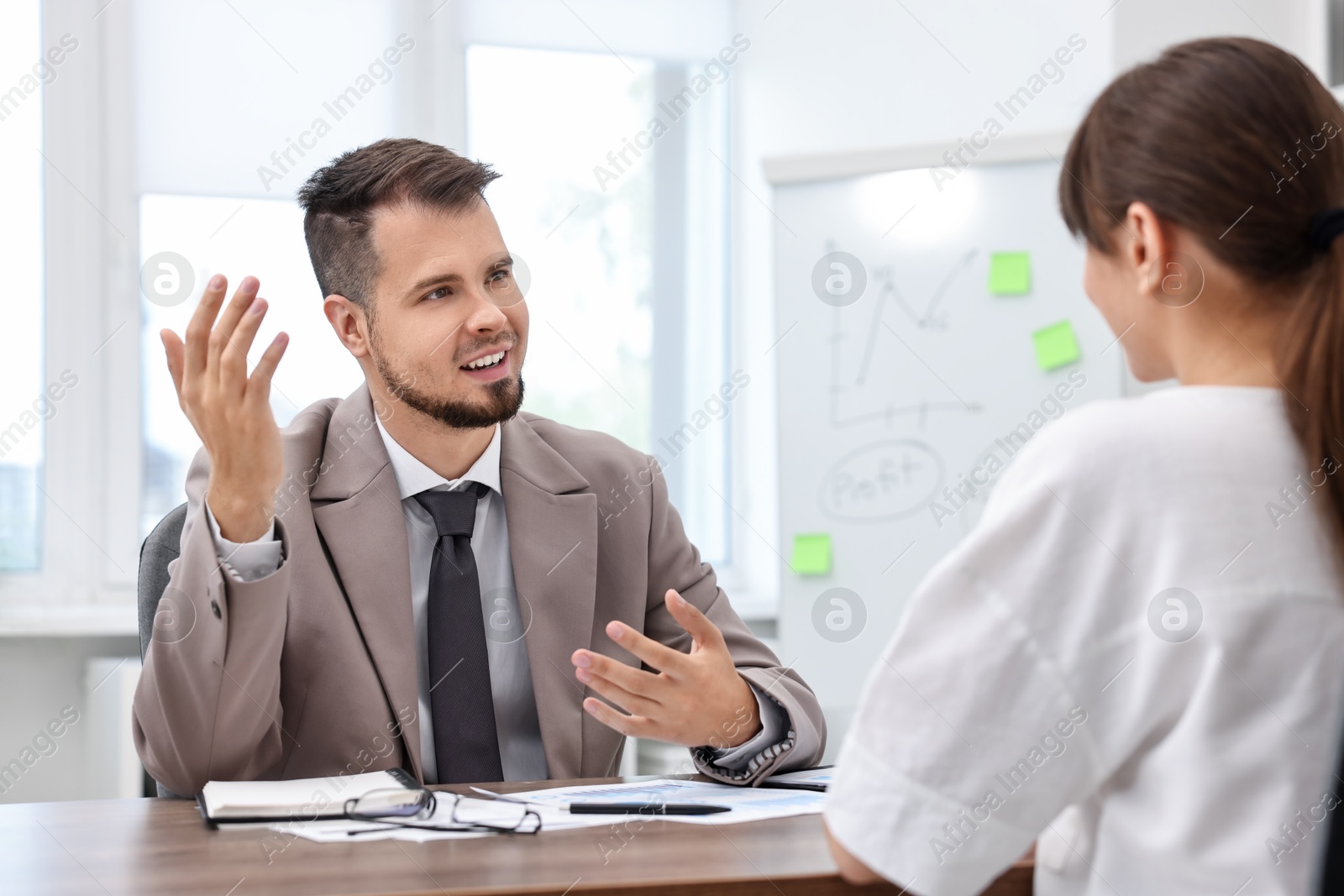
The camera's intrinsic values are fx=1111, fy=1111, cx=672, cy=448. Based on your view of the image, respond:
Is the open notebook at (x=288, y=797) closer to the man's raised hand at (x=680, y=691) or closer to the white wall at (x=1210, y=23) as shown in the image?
the man's raised hand at (x=680, y=691)

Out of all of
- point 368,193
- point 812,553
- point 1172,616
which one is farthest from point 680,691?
point 812,553

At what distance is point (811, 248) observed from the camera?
2770 mm

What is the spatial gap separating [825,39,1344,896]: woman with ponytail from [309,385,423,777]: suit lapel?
77 cm

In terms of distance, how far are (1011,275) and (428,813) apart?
2.03 metres

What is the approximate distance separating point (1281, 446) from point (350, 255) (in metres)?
1.42

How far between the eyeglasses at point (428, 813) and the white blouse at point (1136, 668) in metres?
0.43

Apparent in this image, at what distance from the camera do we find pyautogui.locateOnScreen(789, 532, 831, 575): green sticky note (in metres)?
2.71

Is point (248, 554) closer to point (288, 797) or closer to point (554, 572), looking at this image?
point (288, 797)

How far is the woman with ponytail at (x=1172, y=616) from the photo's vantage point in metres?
0.71

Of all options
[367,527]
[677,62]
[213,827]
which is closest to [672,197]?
[677,62]

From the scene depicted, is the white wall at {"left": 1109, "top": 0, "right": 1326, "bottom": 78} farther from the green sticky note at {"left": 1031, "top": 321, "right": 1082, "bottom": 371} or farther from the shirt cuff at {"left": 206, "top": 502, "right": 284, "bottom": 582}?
the shirt cuff at {"left": 206, "top": 502, "right": 284, "bottom": 582}

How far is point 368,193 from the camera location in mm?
1741

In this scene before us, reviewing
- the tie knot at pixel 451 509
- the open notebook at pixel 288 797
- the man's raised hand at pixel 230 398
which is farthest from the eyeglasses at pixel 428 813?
the tie knot at pixel 451 509

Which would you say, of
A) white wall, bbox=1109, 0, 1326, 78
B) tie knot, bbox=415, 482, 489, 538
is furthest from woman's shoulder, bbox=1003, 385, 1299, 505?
white wall, bbox=1109, 0, 1326, 78
